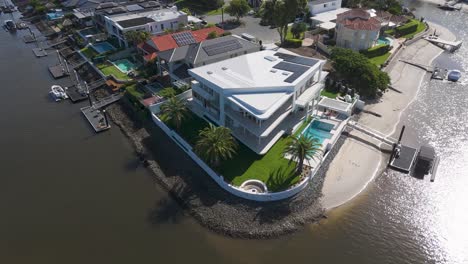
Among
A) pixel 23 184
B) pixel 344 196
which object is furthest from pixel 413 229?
pixel 23 184

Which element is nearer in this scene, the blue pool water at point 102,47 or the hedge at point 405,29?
the blue pool water at point 102,47

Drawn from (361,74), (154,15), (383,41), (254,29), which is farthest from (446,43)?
(154,15)

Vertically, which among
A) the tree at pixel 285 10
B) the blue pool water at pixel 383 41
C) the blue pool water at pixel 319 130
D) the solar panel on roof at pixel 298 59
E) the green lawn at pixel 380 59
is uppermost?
the tree at pixel 285 10

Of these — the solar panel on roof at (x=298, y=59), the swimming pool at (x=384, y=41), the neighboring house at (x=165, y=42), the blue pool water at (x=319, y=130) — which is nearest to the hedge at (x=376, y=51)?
the swimming pool at (x=384, y=41)

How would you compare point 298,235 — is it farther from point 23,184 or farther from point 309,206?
point 23,184

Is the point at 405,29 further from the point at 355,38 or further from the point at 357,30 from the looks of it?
the point at 357,30

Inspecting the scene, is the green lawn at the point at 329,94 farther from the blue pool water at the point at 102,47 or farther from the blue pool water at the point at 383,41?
the blue pool water at the point at 102,47

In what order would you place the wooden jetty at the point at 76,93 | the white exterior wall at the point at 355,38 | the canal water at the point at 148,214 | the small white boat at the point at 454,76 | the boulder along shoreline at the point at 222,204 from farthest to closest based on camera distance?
the white exterior wall at the point at 355,38 → the small white boat at the point at 454,76 → the wooden jetty at the point at 76,93 → the boulder along shoreline at the point at 222,204 → the canal water at the point at 148,214
